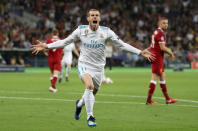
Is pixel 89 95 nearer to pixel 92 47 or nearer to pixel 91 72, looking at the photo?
pixel 91 72

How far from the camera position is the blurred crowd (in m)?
41.9

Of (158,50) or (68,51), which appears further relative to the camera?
(68,51)

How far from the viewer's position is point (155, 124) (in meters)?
10.0

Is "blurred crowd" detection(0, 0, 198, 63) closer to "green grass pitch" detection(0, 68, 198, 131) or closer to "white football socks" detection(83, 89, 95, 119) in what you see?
"green grass pitch" detection(0, 68, 198, 131)

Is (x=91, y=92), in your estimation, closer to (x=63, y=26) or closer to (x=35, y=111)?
(x=35, y=111)

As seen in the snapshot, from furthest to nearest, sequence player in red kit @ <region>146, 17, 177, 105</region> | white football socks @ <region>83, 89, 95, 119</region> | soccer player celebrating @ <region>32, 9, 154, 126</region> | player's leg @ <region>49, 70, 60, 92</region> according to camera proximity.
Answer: player's leg @ <region>49, 70, 60, 92</region> < player in red kit @ <region>146, 17, 177, 105</region> < soccer player celebrating @ <region>32, 9, 154, 126</region> < white football socks @ <region>83, 89, 95, 119</region>

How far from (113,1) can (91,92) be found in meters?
38.6

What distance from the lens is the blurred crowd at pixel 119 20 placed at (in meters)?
41.9

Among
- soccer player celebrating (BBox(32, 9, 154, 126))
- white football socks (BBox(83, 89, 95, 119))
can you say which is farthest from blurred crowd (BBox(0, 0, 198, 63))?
white football socks (BBox(83, 89, 95, 119))

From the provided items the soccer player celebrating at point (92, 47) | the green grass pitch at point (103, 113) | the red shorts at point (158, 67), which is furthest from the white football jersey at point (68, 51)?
the soccer player celebrating at point (92, 47)

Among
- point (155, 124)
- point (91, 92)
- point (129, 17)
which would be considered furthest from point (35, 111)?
point (129, 17)

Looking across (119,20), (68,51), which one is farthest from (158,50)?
(119,20)

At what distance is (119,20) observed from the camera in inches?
1812

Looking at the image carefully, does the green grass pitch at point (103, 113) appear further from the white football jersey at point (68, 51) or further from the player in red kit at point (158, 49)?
the white football jersey at point (68, 51)
